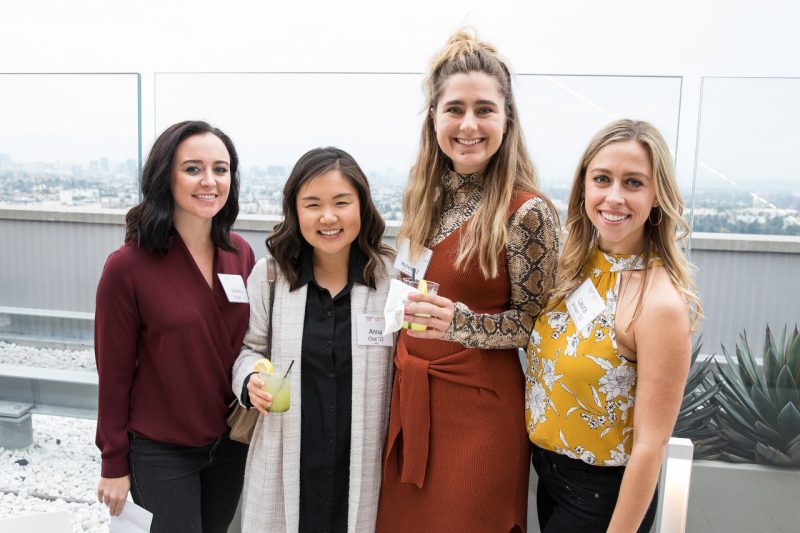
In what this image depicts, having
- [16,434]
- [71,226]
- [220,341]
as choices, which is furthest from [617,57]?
[16,434]

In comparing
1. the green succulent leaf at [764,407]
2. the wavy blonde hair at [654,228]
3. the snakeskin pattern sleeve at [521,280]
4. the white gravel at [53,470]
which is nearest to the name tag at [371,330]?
the snakeskin pattern sleeve at [521,280]

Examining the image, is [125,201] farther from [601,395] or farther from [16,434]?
[601,395]

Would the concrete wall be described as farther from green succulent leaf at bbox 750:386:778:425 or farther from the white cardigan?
the white cardigan

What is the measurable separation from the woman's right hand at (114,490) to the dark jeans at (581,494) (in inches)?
45.2

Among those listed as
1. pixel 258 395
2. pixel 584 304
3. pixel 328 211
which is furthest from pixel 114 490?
pixel 584 304

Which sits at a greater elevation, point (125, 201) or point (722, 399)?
point (125, 201)

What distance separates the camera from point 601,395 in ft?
4.22

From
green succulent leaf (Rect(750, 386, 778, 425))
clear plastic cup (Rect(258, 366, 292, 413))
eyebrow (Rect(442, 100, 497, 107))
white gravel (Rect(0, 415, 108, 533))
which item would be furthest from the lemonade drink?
white gravel (Rect(0, 415, 108, 533))

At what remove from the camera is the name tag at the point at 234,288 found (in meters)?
1.64

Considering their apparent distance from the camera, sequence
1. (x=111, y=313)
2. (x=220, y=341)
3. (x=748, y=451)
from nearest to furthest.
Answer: (x=111, y=313) → (x=220, y=341) → (x=748, y=451)

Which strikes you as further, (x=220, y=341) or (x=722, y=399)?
(x=722, y=399)

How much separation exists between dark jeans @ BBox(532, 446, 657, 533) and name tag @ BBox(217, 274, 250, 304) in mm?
934

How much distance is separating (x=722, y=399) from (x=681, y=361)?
1428 mm

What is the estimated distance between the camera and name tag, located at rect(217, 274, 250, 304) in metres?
1.64
